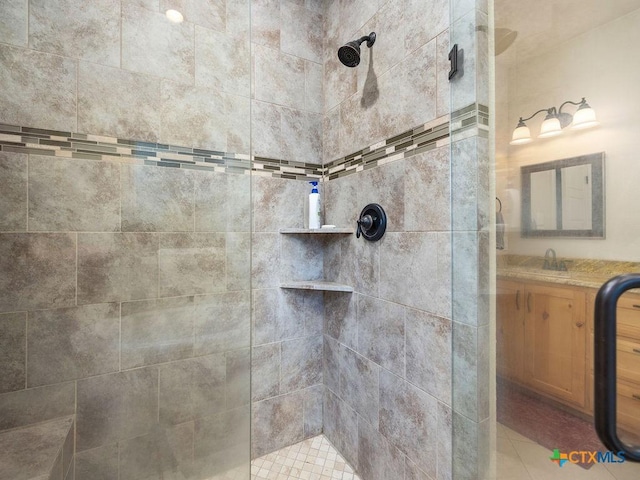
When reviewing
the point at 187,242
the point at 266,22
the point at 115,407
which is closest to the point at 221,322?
the point at 187,242

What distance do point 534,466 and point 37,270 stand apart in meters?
1.63

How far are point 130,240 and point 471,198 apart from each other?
1.21m

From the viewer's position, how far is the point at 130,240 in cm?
109

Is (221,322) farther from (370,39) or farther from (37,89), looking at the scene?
(370,39)

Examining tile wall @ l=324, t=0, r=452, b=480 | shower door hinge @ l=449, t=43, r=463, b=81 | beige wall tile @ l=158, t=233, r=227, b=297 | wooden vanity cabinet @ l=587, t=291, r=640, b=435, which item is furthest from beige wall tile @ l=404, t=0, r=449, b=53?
beige wall tile @ l=158, t=233, r=227, b=297

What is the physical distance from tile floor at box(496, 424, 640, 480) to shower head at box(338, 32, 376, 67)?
1476 mm

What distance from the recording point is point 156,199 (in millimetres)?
1122

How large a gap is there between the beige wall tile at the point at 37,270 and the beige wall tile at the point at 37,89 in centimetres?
41

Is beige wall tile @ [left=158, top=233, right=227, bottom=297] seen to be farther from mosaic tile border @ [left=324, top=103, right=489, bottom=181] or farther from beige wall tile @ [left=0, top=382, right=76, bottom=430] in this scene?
mosaic tile border @ [left=324, top=103, right=489, bottom=181]

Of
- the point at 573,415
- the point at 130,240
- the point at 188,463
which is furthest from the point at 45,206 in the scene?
the point at 573,415

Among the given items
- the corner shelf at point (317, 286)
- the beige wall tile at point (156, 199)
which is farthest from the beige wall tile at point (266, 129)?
the corner shelf at point (317, 286)

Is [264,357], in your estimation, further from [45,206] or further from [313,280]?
[45,206]

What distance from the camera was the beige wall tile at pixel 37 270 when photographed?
100 centimetres

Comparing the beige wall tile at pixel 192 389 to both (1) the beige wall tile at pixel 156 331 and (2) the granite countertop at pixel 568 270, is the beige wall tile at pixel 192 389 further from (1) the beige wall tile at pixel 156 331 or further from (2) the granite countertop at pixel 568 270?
(2) the granite countertop at pixel 568 270
